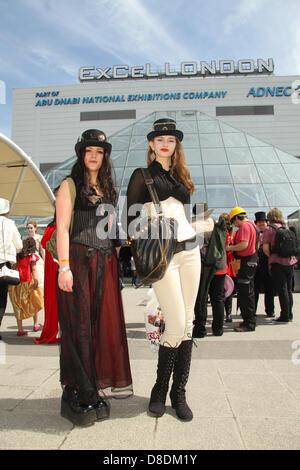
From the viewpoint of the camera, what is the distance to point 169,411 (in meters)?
2.20

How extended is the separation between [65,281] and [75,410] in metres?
0.69

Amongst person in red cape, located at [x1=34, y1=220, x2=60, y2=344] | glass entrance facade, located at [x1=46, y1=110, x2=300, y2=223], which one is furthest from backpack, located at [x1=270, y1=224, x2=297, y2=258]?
glass entrance facade, located at [x1=46, y1=110, x2=300, y2=223]

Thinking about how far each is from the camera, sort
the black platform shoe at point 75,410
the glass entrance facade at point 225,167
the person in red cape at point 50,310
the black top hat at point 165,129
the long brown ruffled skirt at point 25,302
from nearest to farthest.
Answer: the black platform shoe at point 75,410 < the black top hat at point 165,129 < the person in red cape at point 50,310 < the long brown ruffled skirt at point 25,302 < the glass entrance facade at point 225,167

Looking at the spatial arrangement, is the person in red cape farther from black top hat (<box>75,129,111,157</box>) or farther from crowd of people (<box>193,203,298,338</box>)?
black top hat (<box>75,129,111,157</box>)

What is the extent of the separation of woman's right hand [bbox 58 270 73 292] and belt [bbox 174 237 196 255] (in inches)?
23.8

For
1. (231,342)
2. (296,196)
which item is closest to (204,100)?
(296,196)

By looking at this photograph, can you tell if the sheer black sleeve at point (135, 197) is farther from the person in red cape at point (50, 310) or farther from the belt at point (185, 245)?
the person in red cape at point (50, 310)

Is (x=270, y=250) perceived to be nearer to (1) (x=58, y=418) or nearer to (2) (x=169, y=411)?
(2) (x=169, y=411)

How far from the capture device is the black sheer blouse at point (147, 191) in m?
2.21

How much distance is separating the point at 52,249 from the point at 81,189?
40 centimetres

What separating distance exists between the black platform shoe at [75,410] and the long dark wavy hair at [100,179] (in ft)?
3.67

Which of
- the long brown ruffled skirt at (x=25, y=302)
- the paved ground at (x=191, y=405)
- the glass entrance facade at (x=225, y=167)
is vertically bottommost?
the paved ground at (x=191, y=405)

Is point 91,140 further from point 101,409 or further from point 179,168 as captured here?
point 101,409

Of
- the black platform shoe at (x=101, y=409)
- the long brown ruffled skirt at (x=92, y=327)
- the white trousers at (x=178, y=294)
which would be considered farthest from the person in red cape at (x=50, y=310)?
the white trousers at (x=178, y=294)
